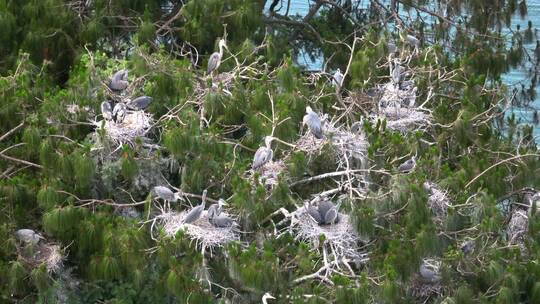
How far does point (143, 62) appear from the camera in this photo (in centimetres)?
652

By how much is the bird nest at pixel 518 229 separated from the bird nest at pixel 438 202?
0.49 metres

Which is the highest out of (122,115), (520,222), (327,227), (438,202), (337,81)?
(337,81)

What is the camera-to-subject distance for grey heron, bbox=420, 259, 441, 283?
5836 millimetres

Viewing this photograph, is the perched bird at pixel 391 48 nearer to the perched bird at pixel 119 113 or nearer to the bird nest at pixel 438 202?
the bird nest at pixel 438 202

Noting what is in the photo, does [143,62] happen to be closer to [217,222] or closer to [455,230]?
[217,222]

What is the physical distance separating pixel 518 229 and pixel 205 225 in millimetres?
1800

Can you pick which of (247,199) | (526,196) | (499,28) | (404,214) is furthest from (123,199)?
(499,28)

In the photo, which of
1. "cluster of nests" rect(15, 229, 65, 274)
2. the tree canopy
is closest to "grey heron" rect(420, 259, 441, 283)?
the tree canopy

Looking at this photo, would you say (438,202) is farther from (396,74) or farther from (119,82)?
(119,82)

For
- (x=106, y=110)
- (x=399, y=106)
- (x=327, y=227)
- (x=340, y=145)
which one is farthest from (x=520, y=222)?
(x=106, y=110)

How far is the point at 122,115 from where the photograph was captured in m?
6.28

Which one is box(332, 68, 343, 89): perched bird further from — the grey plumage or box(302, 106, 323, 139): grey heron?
the grey plumage

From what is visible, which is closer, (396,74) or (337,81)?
(337,81)

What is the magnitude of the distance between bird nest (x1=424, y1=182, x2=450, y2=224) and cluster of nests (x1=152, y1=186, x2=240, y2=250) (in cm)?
102
